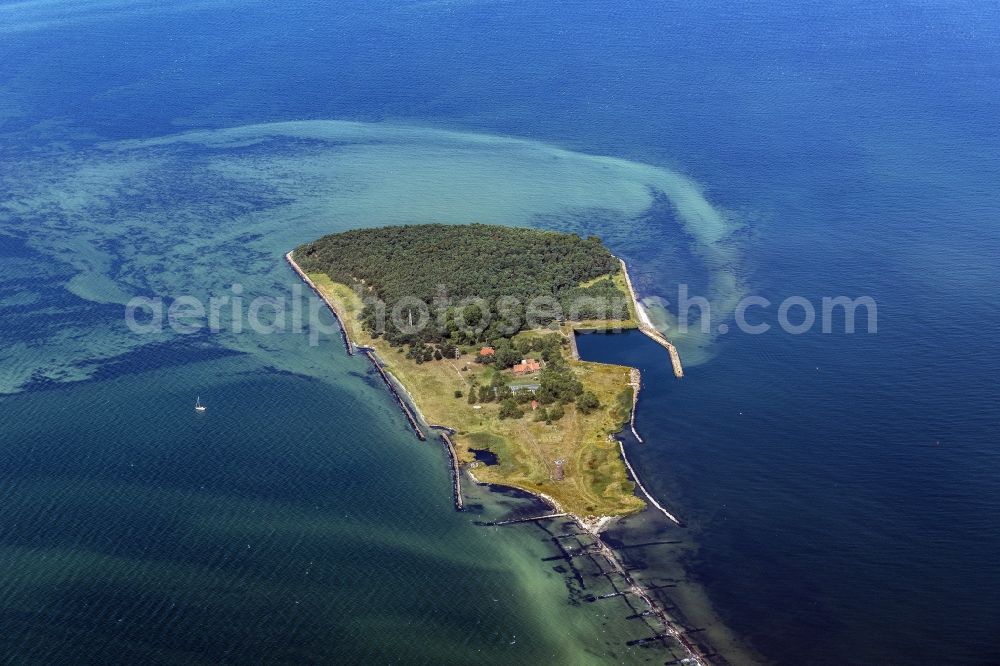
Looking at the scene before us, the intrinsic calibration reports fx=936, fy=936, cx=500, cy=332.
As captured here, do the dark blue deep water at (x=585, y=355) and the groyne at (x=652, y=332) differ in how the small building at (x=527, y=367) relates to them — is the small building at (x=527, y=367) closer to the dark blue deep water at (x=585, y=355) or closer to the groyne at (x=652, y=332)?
the dark blue deep water at (x=585, y=355)

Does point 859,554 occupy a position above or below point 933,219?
below

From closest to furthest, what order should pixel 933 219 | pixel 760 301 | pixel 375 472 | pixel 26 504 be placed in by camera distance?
pixel 26 504 → pixel 375 472 → pixel 760 301 → pixel 933 219

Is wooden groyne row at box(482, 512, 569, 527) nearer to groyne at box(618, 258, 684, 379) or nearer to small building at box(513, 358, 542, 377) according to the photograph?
small building at box(513, 358, 542, 377)

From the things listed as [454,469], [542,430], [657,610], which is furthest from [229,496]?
[657,610]

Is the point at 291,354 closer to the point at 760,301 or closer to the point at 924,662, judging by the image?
the point at 760,301

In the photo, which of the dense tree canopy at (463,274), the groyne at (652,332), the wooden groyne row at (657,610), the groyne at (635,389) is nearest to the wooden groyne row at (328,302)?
the dense tree canopy at (463,274)

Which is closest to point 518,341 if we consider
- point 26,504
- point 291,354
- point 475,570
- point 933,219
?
point 291,354

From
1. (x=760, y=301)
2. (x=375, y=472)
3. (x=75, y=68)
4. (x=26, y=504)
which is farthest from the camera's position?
(x=75, y=68)
